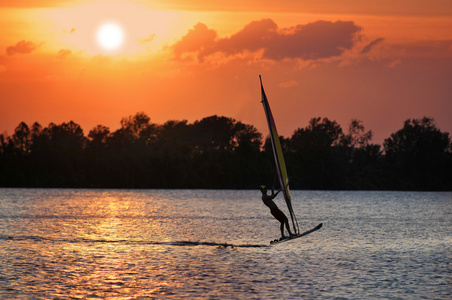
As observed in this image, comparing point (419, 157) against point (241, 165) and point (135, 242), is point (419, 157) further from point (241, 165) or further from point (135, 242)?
point (135, 242)

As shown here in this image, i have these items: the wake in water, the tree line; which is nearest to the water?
the wake in water

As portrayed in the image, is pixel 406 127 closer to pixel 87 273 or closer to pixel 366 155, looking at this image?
pixel 366 155

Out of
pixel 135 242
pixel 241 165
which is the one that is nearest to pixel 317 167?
pixel 241 165

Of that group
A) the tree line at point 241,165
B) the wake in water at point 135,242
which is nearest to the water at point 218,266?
the wake in water at point 135,242

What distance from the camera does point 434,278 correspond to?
25938mm

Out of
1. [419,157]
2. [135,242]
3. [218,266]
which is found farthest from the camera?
[419,157]

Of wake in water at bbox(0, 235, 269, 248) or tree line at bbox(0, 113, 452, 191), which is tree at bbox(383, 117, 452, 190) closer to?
tree line at bbox(0, 113, 452, 191)

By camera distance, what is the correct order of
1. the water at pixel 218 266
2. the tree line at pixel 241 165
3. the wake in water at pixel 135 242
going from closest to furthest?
the water at pixel 218 266, the wake in water at pixel 135 242, the tree line at pixel 241 165

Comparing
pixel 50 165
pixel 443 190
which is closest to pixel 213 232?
Answer: pixel 50 165

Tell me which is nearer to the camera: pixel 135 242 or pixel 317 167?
pixel 135 242

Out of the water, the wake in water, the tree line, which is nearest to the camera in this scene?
the water

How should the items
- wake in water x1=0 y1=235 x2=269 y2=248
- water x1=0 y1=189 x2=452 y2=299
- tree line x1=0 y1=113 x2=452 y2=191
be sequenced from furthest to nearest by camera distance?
tree line x1=0 y1=113 x2=452 y2=191 < wake in water x1=0 y1=235 x2=269 y2=248 < water x1=0 y1=189 x2=452 y2=299

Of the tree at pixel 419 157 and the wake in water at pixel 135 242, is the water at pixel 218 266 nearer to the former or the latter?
the wake in water at pixel 135 242

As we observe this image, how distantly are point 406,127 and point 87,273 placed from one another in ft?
552
